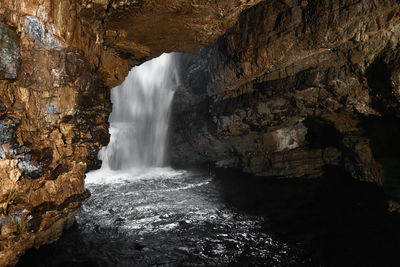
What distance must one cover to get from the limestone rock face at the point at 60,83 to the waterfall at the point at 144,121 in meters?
12.0

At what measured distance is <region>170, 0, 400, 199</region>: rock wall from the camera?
9172mm

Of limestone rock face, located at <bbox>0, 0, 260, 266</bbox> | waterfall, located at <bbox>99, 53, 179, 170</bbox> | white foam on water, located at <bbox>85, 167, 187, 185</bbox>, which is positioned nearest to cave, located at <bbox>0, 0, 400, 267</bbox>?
limestone rock face, located at <bbox>0, 0, 260, 266</bbox>

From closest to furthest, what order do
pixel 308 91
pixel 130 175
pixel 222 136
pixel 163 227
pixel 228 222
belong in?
pixel 163 227
pixel 228 222
pixel 308 91
pixel 222 136
pixel 130 175

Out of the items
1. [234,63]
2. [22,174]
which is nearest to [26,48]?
[22,174]

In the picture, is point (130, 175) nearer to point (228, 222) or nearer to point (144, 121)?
point (144, 121)

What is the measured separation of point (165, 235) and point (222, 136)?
8.79 m

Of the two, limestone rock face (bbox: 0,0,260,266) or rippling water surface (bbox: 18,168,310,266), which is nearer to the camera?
limestone rock face (bbox: 0,0,260,266)

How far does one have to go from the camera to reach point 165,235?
8.12m

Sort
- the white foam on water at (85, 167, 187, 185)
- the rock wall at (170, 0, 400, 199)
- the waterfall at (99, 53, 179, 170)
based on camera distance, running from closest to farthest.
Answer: the rock wall at (170, 0, 400, 199) → the white foam on water at (85, 167, 187, 185) → the waterfall at (99, 53, 179, 170)

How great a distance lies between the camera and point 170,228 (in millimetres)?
8609

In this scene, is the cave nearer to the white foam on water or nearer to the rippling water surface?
the rippling water surface

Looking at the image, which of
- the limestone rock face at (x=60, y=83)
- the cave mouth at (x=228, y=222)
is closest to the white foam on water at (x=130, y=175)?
the cave mouth at (x=228, y=222)

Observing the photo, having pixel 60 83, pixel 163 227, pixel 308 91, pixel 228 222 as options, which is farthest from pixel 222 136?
pixel 60 83

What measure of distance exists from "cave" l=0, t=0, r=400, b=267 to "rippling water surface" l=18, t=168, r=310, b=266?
59 millimetres
